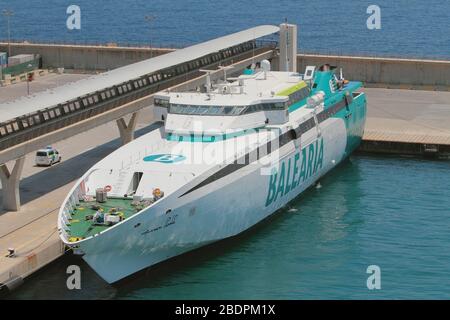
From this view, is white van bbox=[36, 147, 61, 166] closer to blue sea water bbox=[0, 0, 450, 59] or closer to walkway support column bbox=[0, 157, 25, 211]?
walkway support column bbox=[0, 157, 25, 211]

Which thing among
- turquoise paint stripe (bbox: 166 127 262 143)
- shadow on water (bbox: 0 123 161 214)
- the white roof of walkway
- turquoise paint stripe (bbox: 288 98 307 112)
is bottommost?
shadow on water (bbox: 0 123 161 214)

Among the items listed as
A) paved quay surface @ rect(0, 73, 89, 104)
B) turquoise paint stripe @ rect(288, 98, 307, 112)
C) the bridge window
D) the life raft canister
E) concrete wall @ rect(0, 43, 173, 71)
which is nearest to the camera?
the life raft canister

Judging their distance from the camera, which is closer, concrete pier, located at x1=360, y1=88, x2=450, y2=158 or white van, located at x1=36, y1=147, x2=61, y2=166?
white van, located at x1=36, y1=147, x2=61, y2=166

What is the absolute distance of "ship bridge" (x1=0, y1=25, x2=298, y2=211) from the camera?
54750mm

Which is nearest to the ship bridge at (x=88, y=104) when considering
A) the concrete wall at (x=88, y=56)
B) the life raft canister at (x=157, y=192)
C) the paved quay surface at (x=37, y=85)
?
the life raft canister at (x=157, y=192)

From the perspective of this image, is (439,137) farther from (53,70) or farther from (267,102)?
(53,70)

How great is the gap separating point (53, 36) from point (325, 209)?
112 m

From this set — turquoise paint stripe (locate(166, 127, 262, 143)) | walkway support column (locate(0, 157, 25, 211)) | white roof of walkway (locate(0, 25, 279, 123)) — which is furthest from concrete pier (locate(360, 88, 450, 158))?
walkway support column (locate(0, 157, 25, 211))

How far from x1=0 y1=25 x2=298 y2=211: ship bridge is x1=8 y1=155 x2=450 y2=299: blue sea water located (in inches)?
271

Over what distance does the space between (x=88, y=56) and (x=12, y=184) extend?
4610 cm

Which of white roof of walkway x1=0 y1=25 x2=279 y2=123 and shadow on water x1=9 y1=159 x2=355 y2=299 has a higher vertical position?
white roof of walkway x1=0 y1=25 x2=279 y2=123

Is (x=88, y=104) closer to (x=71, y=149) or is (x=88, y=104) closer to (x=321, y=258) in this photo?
(x=71, y=149)

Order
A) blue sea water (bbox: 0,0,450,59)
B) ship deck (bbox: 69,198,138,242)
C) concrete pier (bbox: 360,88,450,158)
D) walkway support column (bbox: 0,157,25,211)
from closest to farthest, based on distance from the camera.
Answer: ship deck (bbox: 69,198,138,242) → walkway support column (bbox: 0,157,25,211) → concrete pier (bbox: 360,88,450,158) → blue sea water (bbox: 0,0,450,59)

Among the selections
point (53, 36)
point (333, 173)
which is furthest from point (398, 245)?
point (53, 36)
